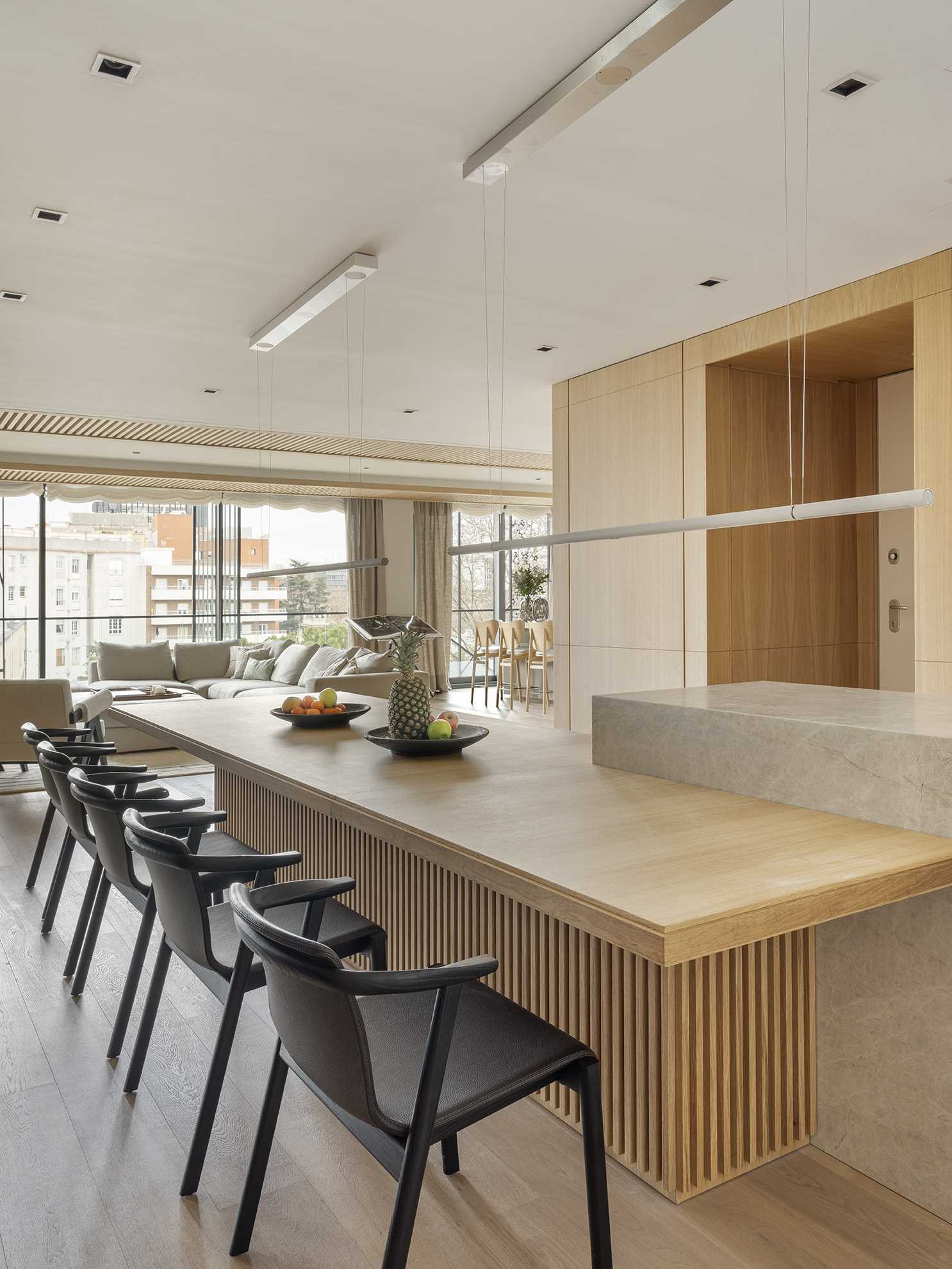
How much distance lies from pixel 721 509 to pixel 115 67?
3.68 metres

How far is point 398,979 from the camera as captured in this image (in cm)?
125

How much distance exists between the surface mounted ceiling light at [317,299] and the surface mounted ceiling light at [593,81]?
0.93 meters

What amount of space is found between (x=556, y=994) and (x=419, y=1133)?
91cm

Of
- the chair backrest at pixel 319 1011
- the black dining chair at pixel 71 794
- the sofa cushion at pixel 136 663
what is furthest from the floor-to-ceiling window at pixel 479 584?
the chair backrest at pixel 319 1011

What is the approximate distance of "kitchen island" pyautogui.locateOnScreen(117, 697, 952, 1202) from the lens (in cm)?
144

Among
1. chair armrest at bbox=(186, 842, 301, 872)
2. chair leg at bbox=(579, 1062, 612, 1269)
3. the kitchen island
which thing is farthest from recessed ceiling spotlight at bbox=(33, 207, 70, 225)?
chair leg at bbox=(579, 1062, 612, 1269)

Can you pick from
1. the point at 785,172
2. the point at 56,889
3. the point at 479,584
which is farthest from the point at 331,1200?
the point at 479,584

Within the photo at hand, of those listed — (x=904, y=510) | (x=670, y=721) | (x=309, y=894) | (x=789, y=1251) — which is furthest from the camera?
(x=904, y=510)

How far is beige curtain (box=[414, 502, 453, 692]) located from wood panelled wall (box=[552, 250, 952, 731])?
619 centimetres

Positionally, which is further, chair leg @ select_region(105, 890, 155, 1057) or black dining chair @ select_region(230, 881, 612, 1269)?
chair leg @ select_region(105, 890, 155, 1057)

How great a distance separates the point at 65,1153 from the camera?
207cm

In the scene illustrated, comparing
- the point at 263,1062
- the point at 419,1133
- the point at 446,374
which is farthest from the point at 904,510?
the point at 419,1133

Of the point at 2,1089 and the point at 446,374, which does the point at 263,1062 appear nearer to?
the point at 2,1089

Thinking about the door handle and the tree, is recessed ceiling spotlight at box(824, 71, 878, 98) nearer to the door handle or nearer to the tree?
the door handle
